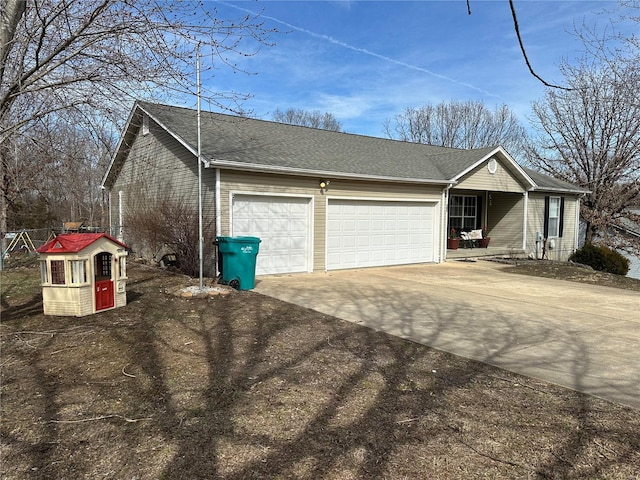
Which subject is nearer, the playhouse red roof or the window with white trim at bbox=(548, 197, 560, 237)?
the playhouse red roof

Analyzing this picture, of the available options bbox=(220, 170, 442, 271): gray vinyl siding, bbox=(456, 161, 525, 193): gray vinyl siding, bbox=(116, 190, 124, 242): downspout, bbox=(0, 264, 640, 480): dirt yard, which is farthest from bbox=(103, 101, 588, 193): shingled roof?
bbox=(0, 264, 640, 480): dirt yard

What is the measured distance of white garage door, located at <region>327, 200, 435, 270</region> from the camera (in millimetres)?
12289

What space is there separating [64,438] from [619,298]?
33.2ft

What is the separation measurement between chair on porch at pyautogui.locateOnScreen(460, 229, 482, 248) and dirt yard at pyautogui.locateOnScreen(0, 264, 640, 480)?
43.0ft

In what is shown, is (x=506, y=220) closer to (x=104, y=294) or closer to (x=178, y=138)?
(x=178, y=138)

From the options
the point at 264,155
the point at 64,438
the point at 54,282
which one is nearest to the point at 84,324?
the point at 54,282

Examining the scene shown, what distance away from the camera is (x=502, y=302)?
8242 millimetres

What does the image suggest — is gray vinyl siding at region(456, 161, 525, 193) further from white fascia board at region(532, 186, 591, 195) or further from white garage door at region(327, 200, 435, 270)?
white garage door at region(327, 200, 435, 270)

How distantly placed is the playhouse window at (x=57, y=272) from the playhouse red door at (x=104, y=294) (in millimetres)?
472

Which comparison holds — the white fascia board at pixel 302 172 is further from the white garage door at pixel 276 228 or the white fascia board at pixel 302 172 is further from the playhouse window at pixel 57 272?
the playhouse window at pixel 57 272

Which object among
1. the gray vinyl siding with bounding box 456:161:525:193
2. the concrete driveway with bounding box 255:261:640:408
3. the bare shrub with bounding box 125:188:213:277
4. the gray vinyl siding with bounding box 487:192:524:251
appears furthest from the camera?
the gray vinyl siding with bounding box 487:192:524:251

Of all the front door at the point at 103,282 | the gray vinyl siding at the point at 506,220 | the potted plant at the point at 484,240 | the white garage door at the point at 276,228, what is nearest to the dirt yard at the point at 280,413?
the front door at the point at 103,282

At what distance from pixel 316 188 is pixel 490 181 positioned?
7.88 meters

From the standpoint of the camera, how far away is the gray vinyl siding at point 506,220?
1759 centimetres
